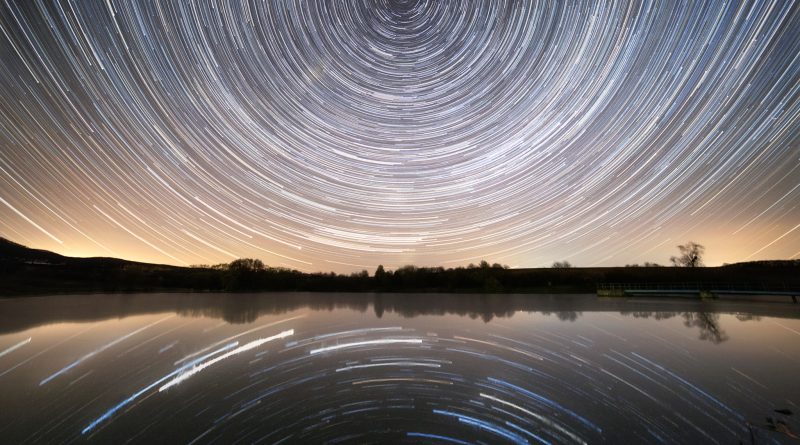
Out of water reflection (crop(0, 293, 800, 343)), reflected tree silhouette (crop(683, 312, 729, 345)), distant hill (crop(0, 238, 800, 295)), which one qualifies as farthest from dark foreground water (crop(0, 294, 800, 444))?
distant hill (crop(0, 238, 800, 295))

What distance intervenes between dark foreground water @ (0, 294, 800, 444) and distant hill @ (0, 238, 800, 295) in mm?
50892

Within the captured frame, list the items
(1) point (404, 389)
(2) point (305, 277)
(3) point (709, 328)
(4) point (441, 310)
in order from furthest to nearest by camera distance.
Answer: (2) point (305, 277)
(4) point (441, 310)
(3) point (709, 328)
(1) point (404, 389)

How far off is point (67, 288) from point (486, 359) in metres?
80.0

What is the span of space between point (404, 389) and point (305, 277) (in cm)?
8151

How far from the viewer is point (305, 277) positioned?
8225 cm

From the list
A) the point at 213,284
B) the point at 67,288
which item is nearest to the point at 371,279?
the point at 213,284

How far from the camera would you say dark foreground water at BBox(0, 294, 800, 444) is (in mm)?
3855

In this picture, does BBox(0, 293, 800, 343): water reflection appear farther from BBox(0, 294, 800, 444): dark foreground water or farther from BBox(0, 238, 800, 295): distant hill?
BBox(0, 238, 800, 295): distant hill

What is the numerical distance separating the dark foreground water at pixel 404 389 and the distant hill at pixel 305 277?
50.9 m

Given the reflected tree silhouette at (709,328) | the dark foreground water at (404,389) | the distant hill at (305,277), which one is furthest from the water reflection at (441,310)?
the distant hill at (305,277)

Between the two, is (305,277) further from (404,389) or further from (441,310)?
(404,389)

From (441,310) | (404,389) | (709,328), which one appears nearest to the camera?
(404,389)

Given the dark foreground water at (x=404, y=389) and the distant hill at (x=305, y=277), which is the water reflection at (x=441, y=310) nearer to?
the dark foreground water at (x=404, y=389)

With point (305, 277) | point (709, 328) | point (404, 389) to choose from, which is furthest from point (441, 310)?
point (305, 277)
